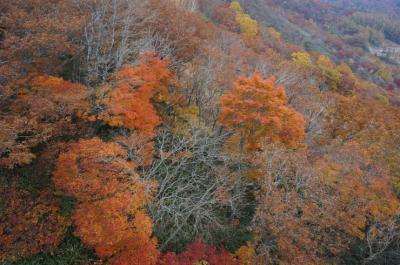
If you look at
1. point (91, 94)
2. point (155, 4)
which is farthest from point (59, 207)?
point (155, 4)

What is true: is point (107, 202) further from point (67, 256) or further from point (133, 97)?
point (133, 97)

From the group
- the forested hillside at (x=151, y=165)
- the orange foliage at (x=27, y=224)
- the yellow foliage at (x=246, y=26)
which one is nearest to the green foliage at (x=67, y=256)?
the forested hillside at (x=151, y=165)

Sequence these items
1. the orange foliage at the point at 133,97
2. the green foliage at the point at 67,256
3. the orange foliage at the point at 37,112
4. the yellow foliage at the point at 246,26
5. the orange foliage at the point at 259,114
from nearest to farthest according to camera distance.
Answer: the orange foliage at the point at 37,112 < the green foliage at the point at 67,256 < the orange foliage at the point at 133,97 < the orange foliage at the point at 259,114 < the yellow foliage at the point at 246,26

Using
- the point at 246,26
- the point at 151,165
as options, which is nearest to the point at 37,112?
the point at 151,165

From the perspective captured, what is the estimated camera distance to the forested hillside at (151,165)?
16766 millimetres

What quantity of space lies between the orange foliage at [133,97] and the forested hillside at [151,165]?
10 centimetres

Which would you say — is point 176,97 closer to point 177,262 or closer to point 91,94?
point 91,94

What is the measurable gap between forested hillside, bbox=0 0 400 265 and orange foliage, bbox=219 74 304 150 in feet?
0.32

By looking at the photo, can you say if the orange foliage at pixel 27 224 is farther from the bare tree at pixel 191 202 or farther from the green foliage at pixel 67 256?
the bare tree at pixel 191 202

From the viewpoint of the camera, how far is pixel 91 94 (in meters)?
20.9

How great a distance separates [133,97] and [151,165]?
5223 mm

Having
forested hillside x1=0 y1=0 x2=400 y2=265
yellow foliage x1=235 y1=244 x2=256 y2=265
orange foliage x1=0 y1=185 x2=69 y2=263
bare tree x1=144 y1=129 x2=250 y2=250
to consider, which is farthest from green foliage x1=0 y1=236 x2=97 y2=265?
yellow foliage x1=235 y1=244 x2=256 y2=265

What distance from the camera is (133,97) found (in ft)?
66.2

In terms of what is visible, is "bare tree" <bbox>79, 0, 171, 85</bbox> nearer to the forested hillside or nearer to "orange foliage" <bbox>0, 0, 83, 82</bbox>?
the forested hillside
